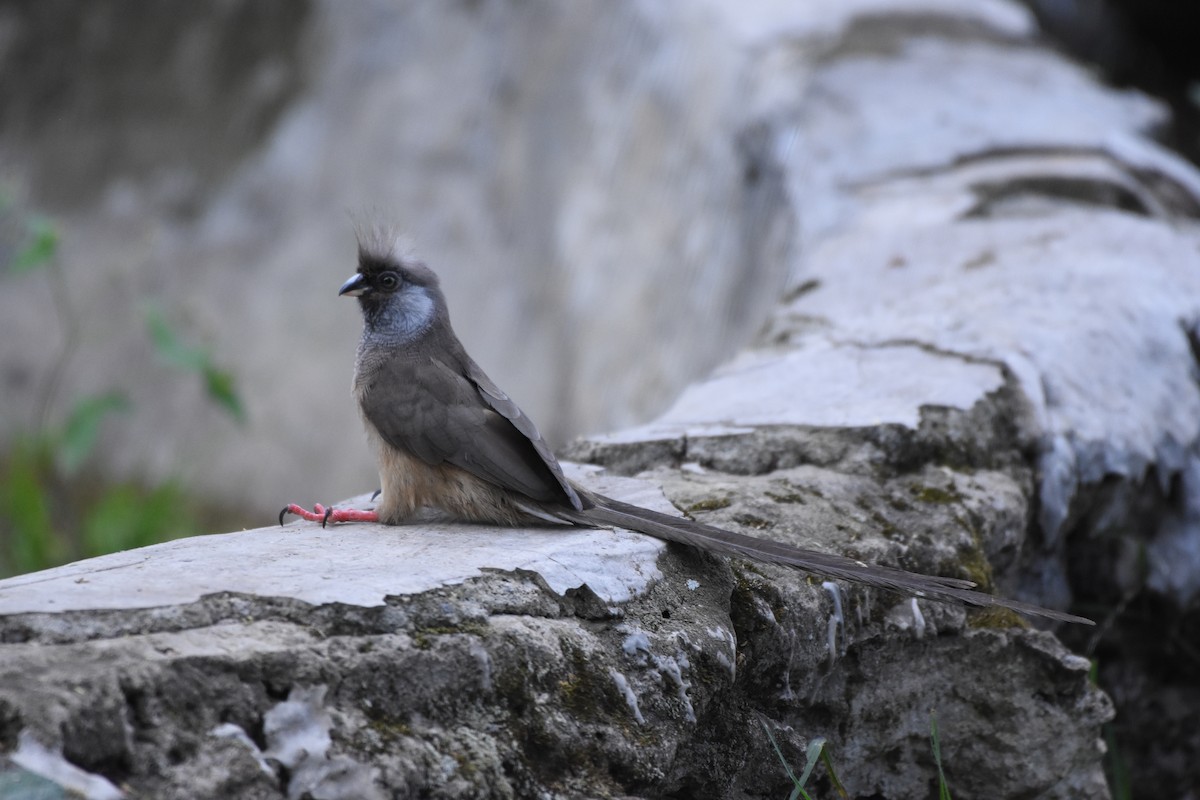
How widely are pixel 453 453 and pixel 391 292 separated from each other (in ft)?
2.48

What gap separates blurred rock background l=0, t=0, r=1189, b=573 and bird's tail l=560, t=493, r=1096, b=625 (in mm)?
3484

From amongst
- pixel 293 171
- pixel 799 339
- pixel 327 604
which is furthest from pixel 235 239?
pixel 327 604

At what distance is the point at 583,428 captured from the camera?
7.49 m

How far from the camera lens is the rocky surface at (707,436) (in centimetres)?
209

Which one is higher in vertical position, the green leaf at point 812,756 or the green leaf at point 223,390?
the green leaf at point 223,390

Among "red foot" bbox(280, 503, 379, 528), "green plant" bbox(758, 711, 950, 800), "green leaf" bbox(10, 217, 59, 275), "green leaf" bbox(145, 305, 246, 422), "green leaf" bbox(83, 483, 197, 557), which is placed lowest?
"green plant" bbox(758, 711, 950, 800)

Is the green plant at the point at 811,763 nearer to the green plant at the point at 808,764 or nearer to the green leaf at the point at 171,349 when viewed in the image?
the green plant at the point at 808,764

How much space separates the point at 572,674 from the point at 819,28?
203 inches

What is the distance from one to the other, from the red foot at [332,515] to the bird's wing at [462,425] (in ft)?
0.67

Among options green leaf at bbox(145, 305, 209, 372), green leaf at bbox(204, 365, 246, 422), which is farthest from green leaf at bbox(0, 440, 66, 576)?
green leaf at bbox(145, 305, 209, 372)

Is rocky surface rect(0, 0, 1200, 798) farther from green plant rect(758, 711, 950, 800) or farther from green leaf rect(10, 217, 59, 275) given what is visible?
green leaf rect(10, 217, 59, 275)

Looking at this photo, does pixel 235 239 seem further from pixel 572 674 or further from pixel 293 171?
pixel 572 674

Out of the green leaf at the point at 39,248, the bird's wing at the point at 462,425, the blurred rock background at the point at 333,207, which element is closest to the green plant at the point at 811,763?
the bird's wing at the point at 462,425

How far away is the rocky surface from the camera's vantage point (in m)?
2.09
